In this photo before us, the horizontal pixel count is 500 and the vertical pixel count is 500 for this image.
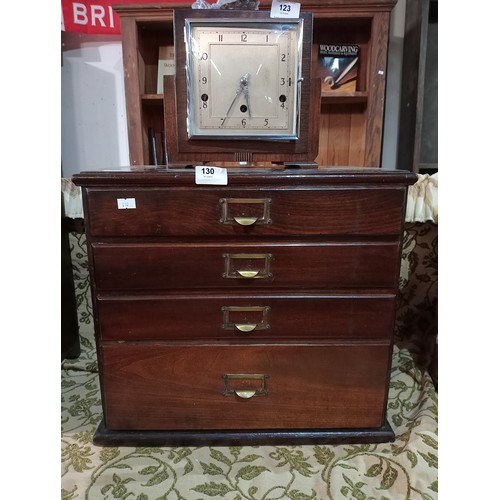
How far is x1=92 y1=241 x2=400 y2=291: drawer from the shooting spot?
2.69ft

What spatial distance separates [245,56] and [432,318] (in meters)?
1.07

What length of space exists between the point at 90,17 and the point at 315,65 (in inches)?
29.6

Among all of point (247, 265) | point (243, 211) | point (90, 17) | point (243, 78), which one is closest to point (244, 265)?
point (247, 265)

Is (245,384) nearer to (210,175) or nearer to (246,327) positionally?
(246,327)

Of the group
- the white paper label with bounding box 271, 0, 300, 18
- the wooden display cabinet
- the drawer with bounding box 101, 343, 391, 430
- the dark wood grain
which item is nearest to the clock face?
the white paper label with bounding box 271, 0, 300, 18

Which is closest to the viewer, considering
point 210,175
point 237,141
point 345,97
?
point 210,175

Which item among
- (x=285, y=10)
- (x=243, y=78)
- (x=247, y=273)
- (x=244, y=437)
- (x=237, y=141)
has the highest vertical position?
(x=285, y=10)

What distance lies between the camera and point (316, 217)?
31.8 inches

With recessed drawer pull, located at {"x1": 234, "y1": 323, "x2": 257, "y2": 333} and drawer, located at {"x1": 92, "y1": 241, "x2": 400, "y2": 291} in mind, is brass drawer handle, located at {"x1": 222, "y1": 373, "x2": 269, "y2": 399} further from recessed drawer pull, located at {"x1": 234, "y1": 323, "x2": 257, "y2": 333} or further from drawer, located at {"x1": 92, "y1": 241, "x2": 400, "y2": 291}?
drawer, located at {"x1": 92, "y1": 241, "x2": 400, "y2": 291}

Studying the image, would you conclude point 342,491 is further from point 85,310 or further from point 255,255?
point 85,310

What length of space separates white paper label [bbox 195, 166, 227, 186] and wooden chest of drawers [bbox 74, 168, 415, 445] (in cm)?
2

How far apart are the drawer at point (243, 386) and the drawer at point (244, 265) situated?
0.52 feet

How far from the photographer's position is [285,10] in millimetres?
815

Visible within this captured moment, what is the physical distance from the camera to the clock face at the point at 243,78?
83 centimetres
